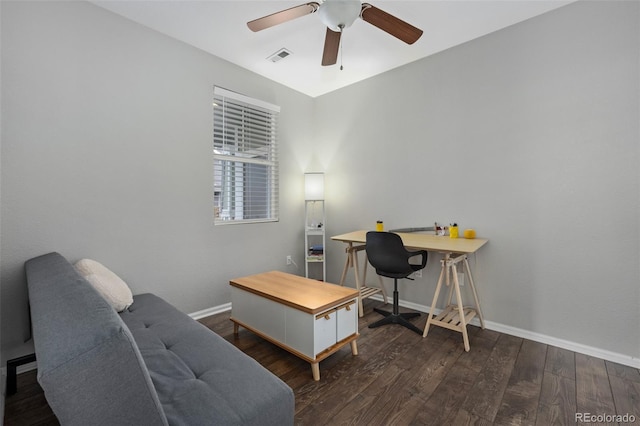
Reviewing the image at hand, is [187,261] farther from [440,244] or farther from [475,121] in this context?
[475,121]

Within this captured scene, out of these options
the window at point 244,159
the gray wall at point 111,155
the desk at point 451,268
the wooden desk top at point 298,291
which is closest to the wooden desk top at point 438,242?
the desk at point 451,268

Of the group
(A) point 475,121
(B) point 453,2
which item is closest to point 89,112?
(B) point 453,2

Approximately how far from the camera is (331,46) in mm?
2230

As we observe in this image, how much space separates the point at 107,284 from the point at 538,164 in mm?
3356

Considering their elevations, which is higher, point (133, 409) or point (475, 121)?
point (475, 121)

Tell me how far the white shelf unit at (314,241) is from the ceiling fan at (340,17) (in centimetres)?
217

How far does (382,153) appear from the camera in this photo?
336 centimetres

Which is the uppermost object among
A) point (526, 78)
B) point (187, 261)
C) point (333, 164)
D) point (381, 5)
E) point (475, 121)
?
point (381, 5)

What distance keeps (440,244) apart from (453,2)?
6.21ft

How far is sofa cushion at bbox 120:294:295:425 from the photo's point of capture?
40.7 inches


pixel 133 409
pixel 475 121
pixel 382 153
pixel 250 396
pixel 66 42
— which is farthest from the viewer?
pixel 382 153

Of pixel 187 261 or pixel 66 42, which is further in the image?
pixel 187 261

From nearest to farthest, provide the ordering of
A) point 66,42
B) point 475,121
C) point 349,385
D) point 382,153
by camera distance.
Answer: point 349,385 < point 66,42 < point 475,121 < point 382,153

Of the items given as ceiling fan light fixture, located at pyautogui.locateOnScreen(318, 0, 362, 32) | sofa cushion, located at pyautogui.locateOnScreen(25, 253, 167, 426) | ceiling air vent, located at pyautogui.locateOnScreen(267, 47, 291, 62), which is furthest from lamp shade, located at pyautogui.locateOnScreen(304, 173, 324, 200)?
sofa cushion, located at pyautogui.locateOnScreen(25, 253, 167, 426)
